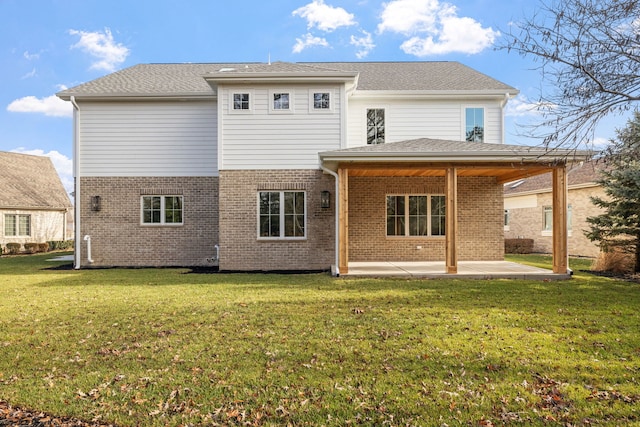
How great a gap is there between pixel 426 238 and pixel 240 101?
7674 millimetres

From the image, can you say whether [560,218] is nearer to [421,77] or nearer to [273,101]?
[421,77]

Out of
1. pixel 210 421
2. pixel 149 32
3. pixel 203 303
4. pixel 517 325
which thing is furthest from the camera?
pixel 149 32

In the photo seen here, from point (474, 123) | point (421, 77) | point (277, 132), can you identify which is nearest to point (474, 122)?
point (474, 123)

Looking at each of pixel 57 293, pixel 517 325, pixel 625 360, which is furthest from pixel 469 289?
pixel 57 293

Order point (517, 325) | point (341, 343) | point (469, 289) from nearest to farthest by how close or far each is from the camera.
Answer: point (341, 343)
point (517, 325)
point (469, 289)

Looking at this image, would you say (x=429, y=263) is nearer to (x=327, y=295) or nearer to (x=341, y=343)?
(x=327, y=295)

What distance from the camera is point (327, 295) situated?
801cm

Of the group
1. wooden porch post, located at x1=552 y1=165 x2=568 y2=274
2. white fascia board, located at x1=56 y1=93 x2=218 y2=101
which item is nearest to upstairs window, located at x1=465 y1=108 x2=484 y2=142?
wooden porch post, located at x1=552 y1=165 x2=568 y2=274

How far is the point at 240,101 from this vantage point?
12.1m

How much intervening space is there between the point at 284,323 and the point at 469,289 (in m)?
4.71

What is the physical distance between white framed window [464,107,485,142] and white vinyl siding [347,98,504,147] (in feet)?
0.38

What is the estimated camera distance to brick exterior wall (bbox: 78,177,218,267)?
43.8 feet

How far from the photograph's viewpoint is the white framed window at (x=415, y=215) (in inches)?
541

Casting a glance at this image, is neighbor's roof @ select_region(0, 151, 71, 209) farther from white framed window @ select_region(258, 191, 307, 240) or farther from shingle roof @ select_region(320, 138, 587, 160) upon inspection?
shingle roof @ select_region(320, 138, 587, 160)
